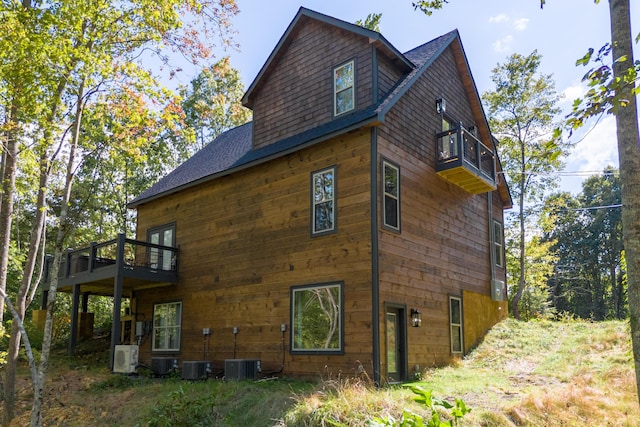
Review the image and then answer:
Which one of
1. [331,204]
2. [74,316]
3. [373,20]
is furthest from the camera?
[373,20]

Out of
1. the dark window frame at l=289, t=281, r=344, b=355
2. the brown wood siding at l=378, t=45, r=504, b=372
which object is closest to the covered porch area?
the dark window frame at l=289, t=281, r=344, b=355

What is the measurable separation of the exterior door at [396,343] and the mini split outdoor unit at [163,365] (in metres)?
6.14

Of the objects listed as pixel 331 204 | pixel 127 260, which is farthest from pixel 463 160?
pixel 127 260

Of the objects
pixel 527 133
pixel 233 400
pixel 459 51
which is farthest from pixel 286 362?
pixel 527 133

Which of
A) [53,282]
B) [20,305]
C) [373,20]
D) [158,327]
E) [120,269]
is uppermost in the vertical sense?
[373,20]

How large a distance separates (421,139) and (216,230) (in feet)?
19.2

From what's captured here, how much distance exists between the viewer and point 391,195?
11617 mm

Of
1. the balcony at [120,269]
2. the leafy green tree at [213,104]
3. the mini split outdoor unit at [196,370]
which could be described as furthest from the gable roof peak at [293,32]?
the leafy green tree at [213,104]

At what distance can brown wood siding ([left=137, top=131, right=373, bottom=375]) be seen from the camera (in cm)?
1103

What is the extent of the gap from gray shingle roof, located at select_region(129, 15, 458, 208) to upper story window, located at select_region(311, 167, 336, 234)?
2.58ft

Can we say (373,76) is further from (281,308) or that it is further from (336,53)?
(281,308)

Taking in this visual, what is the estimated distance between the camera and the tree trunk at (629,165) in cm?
475

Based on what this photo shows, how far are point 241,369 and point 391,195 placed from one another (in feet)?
16.3

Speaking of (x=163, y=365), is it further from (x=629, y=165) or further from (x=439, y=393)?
(x=629, y=165)
